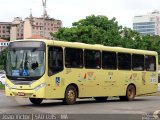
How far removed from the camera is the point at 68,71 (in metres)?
21.4

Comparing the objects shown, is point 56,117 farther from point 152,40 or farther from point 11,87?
point 152,40

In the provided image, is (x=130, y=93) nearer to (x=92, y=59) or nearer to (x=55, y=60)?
(x=92, y=59)

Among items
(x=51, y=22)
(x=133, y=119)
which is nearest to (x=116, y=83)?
(x=133, y=119)

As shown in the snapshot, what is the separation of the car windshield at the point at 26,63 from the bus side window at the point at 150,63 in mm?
8886

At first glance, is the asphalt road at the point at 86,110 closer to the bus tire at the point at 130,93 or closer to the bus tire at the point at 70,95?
the bus tire at the point at 70,95

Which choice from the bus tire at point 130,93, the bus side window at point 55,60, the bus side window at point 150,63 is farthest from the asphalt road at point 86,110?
the bus side window at point 150,63

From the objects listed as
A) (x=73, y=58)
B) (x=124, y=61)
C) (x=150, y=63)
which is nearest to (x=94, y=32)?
(x=150, y=63)

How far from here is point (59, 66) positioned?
20.9 metres

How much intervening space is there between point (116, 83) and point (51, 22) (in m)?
169

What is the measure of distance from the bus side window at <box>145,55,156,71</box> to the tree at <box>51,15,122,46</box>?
1954 inches

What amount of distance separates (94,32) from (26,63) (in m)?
60.0

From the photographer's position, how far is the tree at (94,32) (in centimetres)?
7975

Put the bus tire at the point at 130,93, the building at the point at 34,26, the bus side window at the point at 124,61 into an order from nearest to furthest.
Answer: the bus side window at the point at 124,61 → the bus tire at the point at 130,93 → the building at the point at 34,26

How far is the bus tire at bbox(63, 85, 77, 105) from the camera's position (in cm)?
2133
